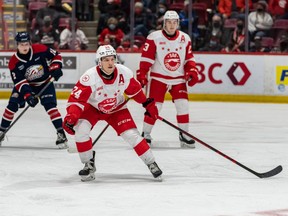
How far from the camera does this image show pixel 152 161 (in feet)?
21.4

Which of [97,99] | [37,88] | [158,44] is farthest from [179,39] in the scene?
[97,99]

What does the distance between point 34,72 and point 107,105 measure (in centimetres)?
219

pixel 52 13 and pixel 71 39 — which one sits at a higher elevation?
pixel 52 13

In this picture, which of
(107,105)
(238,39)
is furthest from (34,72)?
(238,39)

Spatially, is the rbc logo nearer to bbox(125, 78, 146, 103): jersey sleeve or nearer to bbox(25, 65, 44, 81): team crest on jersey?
bbox(25, 65, 44, 81): team crest on jersey

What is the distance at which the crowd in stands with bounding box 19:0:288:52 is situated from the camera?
13.5 metres

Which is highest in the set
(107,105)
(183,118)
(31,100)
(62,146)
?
(107,105)

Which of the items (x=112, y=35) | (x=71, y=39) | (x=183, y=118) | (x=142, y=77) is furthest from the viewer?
(x=112, y=35)

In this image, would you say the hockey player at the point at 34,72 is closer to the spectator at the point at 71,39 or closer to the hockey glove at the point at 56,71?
the hockey glove at the point at 56,71

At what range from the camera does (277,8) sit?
13688mm

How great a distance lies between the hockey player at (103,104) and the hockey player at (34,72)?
189 centimetres

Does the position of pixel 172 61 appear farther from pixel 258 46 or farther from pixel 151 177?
pixel 258 46

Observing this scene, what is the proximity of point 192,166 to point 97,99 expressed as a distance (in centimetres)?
128

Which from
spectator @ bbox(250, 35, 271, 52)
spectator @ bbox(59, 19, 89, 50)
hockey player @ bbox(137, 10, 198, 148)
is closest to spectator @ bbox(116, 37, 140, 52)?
spectator @ bbox(59, 19, 89, 50)
